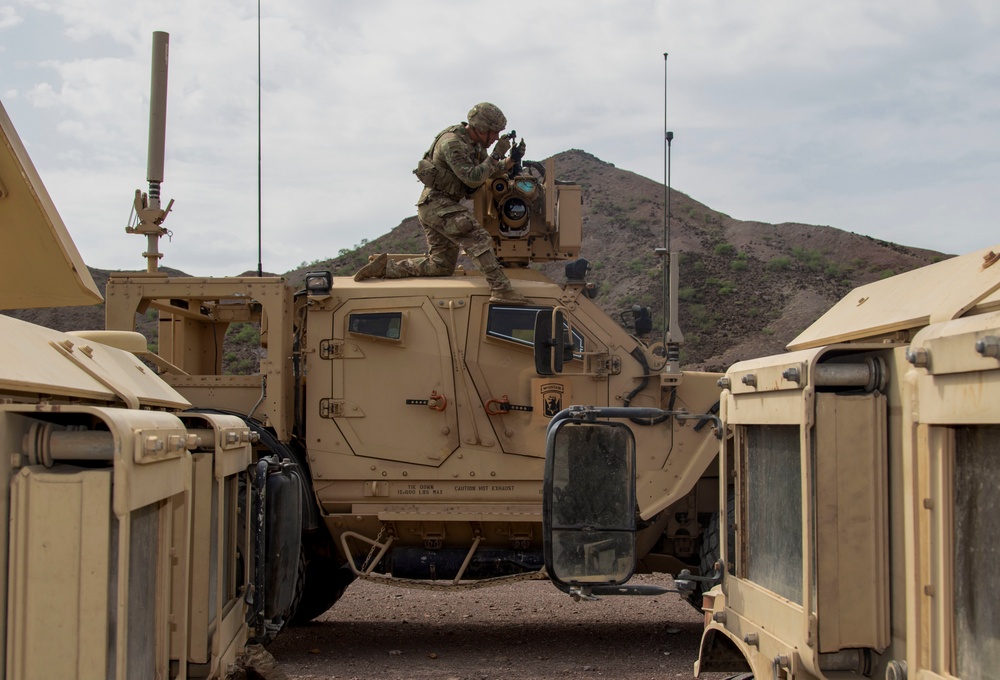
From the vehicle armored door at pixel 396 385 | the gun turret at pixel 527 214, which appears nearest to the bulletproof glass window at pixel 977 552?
the vehicle armored door at pixel 396 385

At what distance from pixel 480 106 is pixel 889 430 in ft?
20.0

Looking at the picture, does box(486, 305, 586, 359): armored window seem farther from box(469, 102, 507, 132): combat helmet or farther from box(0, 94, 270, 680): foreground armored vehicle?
box(0, 94, 270, 680): foreground armored vehicle

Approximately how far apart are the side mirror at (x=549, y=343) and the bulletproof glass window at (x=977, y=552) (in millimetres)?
4653

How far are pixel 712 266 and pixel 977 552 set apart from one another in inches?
1405

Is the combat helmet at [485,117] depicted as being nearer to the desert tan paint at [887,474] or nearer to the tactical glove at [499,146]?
the tactical glove at [499,146]

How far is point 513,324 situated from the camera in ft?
25.6

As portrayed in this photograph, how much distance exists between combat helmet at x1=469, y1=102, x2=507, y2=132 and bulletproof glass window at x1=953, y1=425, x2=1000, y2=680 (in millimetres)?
6352

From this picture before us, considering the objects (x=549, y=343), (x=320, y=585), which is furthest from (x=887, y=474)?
(x=320, y=585)

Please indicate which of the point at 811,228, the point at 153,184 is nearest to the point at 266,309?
the point at 153,184

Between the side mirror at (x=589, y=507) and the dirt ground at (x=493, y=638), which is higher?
the side mirror at (x=589, y=507)

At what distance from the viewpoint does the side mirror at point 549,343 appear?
22.9 ft

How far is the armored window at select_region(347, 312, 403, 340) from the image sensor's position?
784 cm

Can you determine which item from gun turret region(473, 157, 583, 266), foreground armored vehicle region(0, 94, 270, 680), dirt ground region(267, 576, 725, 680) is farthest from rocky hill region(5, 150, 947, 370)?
foreground armored vehicle region(0, 94, 270, 680)

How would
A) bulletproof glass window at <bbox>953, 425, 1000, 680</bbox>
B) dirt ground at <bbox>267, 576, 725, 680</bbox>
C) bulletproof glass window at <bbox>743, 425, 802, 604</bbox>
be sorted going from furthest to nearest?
dirt ground at <bbox>267, 576, 725, 680</bbox> → bulletproof glass window at <bbox>743, 425, 802, 604</bbox> → bulletproof glass window at <bbox>953, 425, 1000, 680</bbox>
